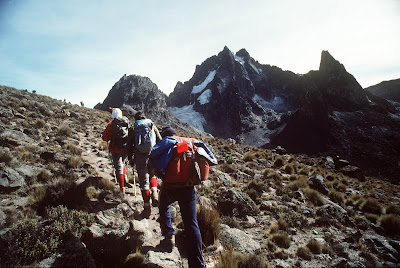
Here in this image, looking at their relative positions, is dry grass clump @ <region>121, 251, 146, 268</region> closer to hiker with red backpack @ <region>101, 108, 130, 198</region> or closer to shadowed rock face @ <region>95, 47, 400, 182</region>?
hiker with red backpack @ <region>101, 108, 130, 198</region>

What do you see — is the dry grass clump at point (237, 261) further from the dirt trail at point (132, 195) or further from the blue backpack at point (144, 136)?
the blue backpack at point (144, 136)

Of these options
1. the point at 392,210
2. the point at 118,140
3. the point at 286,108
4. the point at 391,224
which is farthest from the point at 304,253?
the point at 286,108

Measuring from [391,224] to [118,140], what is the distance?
29.5 ft

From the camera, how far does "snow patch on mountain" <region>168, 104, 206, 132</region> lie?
12550 cm

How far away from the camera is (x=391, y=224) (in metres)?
6.39

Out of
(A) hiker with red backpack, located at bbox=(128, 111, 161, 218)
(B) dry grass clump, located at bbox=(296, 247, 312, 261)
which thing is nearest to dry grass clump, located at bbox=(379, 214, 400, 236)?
(B) dry grass clump, located at bbox=(296, 247, 312, 261)

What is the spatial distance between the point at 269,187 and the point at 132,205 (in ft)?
20.9

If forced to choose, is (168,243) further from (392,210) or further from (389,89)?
(389,89)

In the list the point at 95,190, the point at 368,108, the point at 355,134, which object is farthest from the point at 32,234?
the point at 368,108

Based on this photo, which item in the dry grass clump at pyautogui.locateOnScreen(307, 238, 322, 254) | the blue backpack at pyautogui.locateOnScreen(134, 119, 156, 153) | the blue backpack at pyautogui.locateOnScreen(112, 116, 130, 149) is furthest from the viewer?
the blue backpack at pyautogui.locateOnScreen(112, 116, 130, 149)

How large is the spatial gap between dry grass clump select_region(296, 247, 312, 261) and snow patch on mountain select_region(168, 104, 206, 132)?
11706cm

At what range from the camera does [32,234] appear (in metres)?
3.01

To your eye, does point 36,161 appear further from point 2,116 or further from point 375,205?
point 375,205

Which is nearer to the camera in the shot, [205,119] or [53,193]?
[53,193]
